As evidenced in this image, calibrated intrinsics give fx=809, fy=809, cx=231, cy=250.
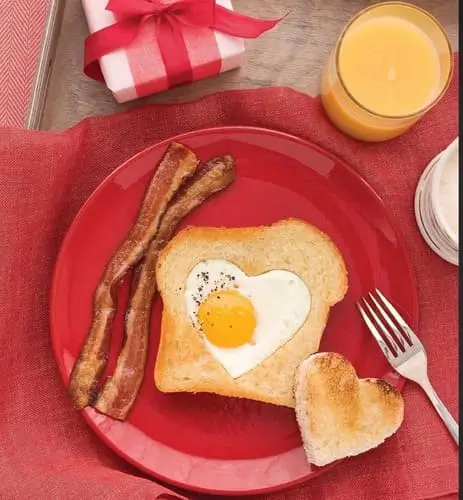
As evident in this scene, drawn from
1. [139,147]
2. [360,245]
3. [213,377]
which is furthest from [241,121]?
[213,377]

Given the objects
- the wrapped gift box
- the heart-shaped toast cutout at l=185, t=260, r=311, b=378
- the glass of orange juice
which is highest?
the wrapped gift box

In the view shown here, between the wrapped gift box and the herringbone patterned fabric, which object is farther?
the herringbone patterned fabric

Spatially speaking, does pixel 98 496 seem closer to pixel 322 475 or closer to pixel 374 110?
pixel 322 475

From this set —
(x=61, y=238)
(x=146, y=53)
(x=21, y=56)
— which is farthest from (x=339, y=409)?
(x=21, y=56)

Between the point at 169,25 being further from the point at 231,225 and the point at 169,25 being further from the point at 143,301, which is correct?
the point at 143,301

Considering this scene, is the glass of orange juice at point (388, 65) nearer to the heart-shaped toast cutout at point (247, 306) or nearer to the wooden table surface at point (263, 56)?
the wooden table surface at point (263, 56)

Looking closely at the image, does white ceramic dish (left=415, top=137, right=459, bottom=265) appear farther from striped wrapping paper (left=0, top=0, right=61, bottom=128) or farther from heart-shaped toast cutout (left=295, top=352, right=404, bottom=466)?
striped wrapping paper (left=0, top=0, right=61, bottom=128)

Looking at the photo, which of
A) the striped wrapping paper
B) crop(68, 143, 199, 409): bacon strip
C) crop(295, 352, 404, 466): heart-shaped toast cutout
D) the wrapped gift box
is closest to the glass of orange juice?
the wrapped gift box
